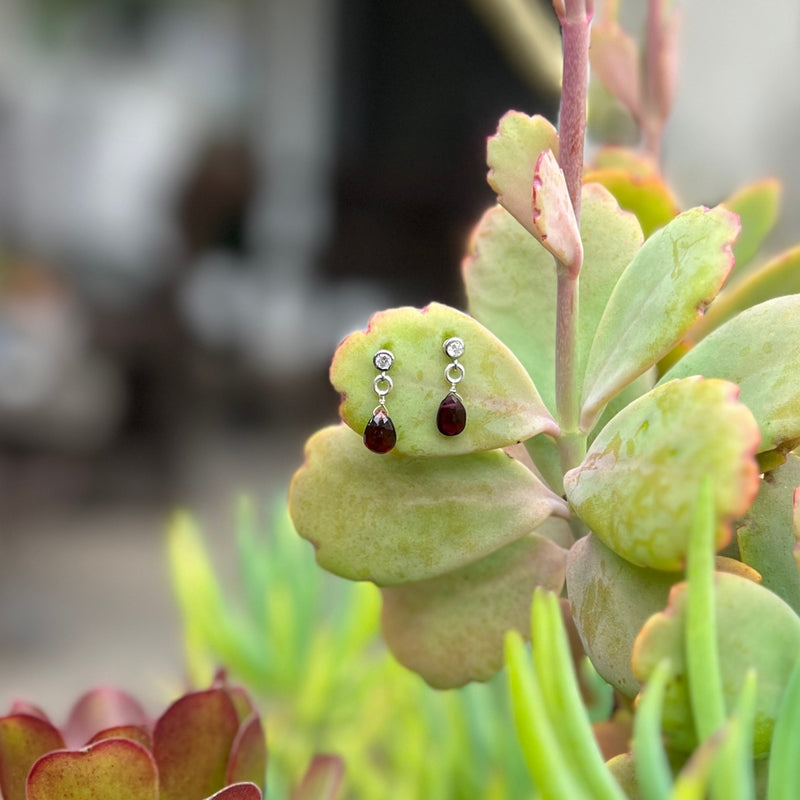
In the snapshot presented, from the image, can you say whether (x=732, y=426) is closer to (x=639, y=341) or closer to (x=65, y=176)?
(x=639, y=341)

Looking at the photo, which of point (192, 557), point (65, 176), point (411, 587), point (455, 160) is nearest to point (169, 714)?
point (411, 587)

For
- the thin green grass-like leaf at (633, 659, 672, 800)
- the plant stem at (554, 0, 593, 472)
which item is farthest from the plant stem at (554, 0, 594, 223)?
the thin green grass-like leaf at (633, 659, 672, 800)

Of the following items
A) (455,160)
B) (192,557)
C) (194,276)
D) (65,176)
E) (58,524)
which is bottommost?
(192,557)

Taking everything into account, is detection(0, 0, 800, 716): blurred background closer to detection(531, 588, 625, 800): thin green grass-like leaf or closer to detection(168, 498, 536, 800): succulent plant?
detection(168, 498, 536, 800): succulent plant

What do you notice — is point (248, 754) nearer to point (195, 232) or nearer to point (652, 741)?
point (652, 741)

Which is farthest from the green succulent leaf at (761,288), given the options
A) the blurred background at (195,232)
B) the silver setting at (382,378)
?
the blurred background at (195,232)

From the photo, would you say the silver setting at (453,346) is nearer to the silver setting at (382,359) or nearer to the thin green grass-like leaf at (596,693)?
the silver setting at (382,359)

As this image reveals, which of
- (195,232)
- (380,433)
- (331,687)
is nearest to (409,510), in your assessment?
(380,433)
